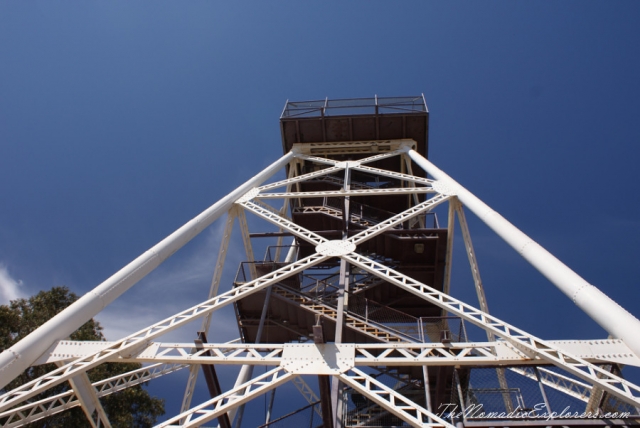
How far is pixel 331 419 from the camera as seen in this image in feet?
24.5

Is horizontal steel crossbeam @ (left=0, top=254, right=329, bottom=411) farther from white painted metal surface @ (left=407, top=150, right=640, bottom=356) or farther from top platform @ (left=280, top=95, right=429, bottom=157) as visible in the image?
top platform @ (left=280, top=95, right=429, bottom=157)

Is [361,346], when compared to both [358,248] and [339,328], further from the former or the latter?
[358,248]

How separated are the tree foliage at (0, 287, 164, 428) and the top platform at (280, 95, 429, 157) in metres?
10.4

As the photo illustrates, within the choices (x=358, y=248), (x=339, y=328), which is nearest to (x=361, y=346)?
(x=339, y=328)

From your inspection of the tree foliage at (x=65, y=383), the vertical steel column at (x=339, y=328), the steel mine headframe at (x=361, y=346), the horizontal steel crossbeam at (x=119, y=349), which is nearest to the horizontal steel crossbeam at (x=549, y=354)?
the steel mine headframe at (x=361, y=346)

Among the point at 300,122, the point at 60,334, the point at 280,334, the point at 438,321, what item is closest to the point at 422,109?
the point at 300,122

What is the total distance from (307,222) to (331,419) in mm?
9725

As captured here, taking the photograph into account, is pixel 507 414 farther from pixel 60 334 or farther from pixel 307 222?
pixel 307 222

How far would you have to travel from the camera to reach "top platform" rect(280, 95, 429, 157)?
19203 mm

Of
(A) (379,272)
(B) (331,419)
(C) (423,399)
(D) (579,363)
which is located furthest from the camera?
(C) (423,399)

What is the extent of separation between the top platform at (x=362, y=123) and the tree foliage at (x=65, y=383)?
10.4 metres

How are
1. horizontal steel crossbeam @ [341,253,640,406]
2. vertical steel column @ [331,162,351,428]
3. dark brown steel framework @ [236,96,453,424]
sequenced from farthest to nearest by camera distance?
dark brown steel framework @ [236,96,453,424]
vertical steel column @ [331,162,351,428]
horizontal steel crossbeam @ [341,253,640,406]

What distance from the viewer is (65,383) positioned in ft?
46.5

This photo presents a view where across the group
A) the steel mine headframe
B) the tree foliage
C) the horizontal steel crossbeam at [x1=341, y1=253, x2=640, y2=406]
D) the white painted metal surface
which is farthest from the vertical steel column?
the tree foliage
